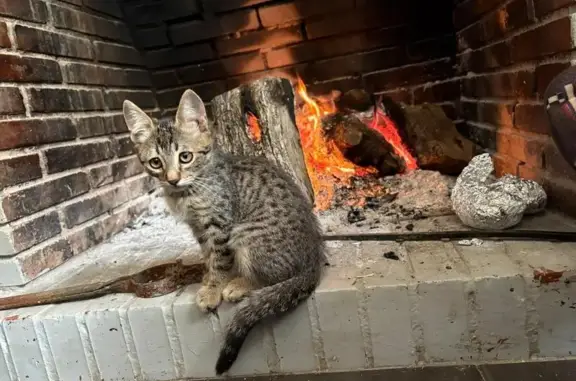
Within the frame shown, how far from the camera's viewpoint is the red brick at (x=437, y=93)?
7.48 feet

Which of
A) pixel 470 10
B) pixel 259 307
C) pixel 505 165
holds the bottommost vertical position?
pixel 259 307

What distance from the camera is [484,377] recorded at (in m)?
1.13

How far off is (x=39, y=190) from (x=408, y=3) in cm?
174

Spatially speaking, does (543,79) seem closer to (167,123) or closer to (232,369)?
(167,123)

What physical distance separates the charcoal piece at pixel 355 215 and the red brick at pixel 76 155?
102 cm

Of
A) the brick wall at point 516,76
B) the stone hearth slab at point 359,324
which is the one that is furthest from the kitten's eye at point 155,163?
the brick wall at point 516,76

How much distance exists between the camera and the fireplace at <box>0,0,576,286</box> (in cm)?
147

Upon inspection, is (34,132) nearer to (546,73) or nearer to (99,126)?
(99,126)

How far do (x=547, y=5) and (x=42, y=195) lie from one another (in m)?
1.65

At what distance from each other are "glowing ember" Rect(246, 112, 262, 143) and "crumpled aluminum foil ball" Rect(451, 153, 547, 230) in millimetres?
737

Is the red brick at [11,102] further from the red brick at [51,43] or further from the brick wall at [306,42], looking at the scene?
the brick wall at [306,42]

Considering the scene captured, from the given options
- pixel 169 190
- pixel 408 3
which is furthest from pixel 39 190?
pixel 408 3

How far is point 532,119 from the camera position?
152cm

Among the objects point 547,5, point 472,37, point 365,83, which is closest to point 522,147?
point 547,5
